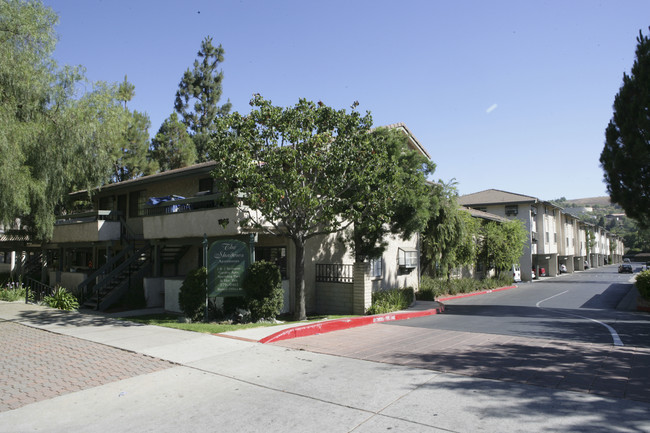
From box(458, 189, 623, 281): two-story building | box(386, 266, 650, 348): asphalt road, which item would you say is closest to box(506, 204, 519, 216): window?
box(458, 189, 623, 281): two-story building

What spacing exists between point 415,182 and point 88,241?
15.6 m

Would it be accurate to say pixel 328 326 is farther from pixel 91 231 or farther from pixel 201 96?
pixel 201 96

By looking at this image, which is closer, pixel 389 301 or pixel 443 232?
pixel 389 301

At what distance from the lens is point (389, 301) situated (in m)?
17.4

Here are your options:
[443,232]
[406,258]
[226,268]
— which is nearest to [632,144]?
[443,232]

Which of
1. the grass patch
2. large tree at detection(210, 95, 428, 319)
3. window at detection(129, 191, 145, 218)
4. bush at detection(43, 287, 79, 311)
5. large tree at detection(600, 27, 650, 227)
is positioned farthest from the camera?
window at detection(129, 191, 145, 218)

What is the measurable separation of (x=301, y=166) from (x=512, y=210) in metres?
38.5

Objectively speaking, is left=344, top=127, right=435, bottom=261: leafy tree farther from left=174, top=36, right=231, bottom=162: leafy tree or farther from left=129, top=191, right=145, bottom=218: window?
left=174, top=36, right=231, bottom=162: leafy tree

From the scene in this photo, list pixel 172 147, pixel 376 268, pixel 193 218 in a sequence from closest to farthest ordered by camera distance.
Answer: pixel 193 218, pixel 376 268, pixel 172 147

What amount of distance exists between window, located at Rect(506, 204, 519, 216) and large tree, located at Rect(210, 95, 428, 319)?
35.6 meters

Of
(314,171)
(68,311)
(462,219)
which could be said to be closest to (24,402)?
(314,171)

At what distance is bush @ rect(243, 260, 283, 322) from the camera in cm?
1365

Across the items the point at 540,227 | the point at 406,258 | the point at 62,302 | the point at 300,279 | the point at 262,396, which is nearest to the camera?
the point at 262,396

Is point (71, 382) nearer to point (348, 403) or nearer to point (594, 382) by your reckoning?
point (348, 403)
